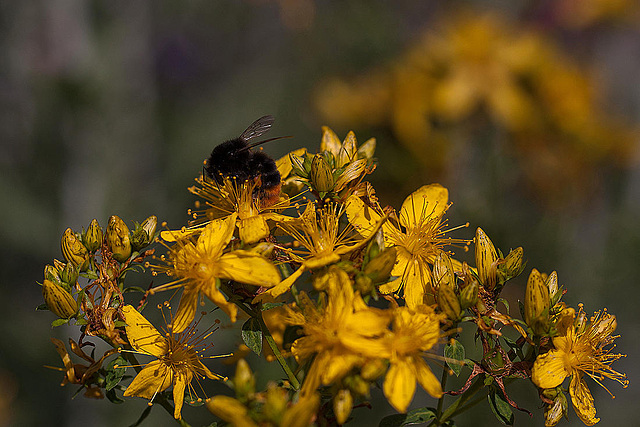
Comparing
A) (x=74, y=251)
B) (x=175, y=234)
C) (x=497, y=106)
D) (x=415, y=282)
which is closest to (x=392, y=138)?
(x=497, y=106)

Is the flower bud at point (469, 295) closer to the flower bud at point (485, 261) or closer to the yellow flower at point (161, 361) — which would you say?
the flower bud at point (485, 261)

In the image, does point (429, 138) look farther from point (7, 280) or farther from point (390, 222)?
point (7, 280)

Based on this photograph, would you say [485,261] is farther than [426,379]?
Yes

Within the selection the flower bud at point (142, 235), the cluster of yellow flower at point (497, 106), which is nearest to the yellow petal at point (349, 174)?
the flower bud at point (142, 235)

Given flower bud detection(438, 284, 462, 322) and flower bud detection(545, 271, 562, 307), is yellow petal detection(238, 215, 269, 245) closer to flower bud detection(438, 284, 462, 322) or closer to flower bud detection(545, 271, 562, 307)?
flower bud detection(438, 284, 462, 322)

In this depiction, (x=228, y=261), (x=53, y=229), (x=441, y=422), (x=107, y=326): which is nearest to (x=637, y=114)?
(x=441, y=422)

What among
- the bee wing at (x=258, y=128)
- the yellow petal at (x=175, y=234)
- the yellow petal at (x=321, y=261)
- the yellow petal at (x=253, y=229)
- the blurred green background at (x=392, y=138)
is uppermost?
the bee wing at (x=258, y=128)

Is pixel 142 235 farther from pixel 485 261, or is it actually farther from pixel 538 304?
pixel 538 304
